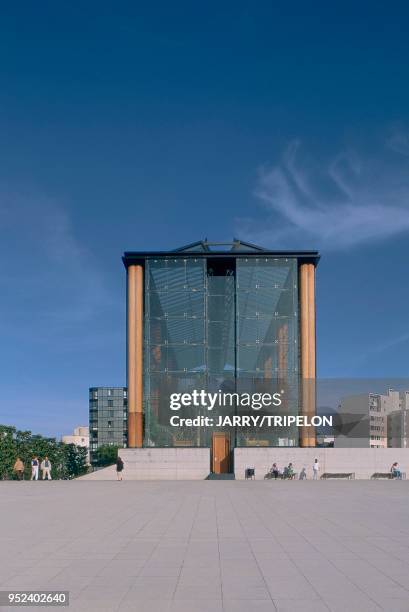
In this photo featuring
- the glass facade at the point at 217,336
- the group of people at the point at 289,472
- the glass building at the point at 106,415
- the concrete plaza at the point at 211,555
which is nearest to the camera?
the concrete plaza at the point at 211,555

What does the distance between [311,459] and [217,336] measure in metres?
9.17

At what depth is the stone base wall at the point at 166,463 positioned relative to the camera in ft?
136

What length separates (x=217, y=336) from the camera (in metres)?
44.2

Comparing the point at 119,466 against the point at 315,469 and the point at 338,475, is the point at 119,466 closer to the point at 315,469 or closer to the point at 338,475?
the point at 315,469

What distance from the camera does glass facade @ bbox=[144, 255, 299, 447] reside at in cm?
4288

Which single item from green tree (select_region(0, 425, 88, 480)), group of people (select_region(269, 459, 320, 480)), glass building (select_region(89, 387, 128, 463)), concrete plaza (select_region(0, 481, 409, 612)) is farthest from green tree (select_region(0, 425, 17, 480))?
glass building (select_region(89, 387, 128, 463))

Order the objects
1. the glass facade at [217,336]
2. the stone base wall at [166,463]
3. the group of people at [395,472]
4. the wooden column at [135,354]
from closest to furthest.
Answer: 1. the group of people at [395,472]
2. the stone base wall at [166,463]
3. the wooden column at [135,354]
4. the glass facade at [217,336]

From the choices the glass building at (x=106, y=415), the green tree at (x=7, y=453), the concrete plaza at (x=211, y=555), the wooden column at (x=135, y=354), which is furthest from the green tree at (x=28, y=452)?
the concrete plaza at (x=211, y=555)

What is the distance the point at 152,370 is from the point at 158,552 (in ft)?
101

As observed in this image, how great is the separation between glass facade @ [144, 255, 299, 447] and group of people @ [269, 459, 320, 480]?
73.0 inches

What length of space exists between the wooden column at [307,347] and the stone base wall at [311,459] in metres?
1.07

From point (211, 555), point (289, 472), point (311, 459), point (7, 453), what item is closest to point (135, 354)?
point (289, 472)

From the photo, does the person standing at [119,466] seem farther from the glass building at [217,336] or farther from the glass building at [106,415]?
the glass building at [106,415]

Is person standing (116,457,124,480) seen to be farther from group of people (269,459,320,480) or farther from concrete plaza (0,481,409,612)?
concrete plaza (0,481,409,612)
